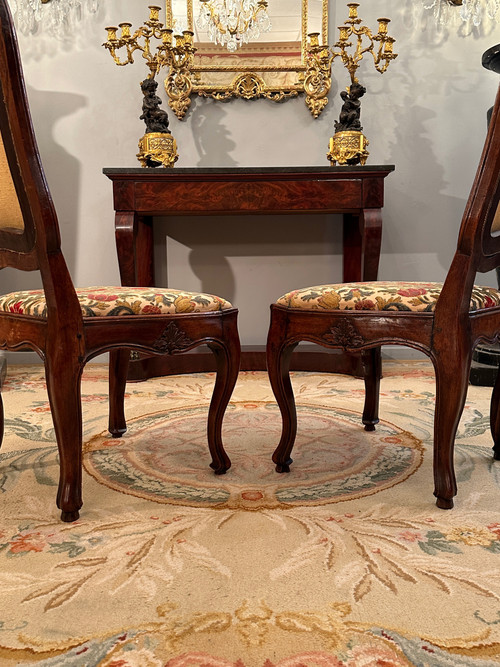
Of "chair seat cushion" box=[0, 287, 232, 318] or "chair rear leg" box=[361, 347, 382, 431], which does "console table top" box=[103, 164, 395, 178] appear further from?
"chair seat cushion" box=[0, 287, 232, 318]

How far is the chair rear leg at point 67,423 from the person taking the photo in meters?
1.33

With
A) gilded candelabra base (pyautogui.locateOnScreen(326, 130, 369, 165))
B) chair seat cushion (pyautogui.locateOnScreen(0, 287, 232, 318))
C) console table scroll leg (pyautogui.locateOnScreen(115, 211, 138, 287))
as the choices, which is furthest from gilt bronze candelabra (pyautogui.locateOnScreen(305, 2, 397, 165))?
chair seat cushion (pyautogui.locateOnScreen(0, 287, 232, 318))

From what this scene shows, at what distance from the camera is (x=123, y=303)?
141 centimetres

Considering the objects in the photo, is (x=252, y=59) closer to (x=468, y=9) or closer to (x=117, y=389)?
(x=468, y=9)

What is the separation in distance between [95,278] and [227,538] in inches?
93.8

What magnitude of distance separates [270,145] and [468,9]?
4.13ft

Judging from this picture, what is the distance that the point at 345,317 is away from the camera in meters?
1.46

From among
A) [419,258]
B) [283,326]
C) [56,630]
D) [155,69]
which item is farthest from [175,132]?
[56,630]

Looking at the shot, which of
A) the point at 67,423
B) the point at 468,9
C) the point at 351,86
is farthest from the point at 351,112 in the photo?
the point at 67,423

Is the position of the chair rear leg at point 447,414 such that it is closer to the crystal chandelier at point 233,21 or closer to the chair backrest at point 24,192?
the chair backrest at point 24,192

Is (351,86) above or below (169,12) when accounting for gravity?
below

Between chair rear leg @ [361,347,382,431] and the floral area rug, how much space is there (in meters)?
0.06

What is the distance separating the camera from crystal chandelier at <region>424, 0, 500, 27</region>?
324 cm

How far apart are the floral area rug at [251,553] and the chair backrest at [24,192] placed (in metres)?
0.50
